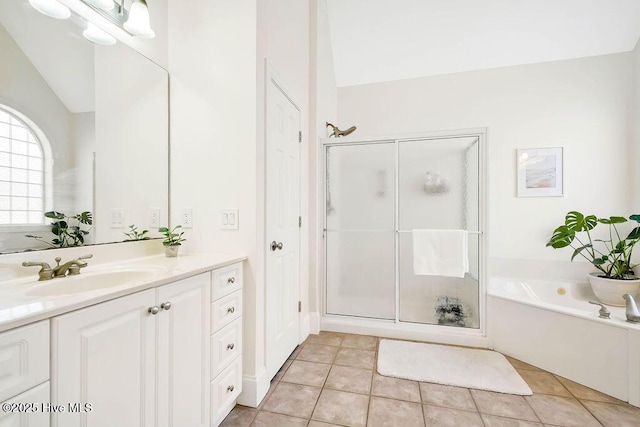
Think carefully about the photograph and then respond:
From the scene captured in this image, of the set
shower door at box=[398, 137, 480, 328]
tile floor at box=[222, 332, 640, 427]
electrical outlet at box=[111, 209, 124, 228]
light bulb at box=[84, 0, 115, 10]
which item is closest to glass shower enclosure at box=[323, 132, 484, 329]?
shower door at box=[398, 137, 480, 328]

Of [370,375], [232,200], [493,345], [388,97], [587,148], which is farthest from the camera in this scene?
[388,97]

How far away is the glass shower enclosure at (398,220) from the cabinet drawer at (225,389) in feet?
4.29

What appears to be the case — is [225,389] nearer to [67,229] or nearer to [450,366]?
[67,229]

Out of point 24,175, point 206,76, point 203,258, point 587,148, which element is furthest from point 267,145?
point 587,148

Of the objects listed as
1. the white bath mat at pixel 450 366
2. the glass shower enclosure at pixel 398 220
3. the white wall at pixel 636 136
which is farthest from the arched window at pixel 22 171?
the white wall at pixel 636 136

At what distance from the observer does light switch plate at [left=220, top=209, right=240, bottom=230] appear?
1581mm

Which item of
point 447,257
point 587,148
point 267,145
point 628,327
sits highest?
point 587,148

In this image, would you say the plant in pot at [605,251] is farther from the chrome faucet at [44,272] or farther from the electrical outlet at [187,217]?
the chrome faucet at [44,272]

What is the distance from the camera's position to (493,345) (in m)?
2.26

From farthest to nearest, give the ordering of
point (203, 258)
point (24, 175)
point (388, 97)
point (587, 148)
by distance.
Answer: point (388, 97) → point (587, 148) → point (203, 258) → point (24, 175)

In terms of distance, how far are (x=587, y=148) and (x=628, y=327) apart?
2.04 metres

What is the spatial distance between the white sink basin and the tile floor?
0.93m

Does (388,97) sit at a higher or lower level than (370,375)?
higher

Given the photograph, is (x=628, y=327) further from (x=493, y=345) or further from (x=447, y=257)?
(x=447, y=257)
